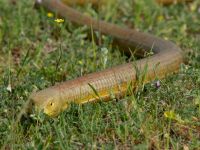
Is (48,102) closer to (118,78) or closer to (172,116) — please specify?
(118,78)

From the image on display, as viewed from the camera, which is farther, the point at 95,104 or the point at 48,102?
the point at 95,104

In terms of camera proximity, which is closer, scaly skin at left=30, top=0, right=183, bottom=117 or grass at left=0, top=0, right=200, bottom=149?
grass at left=0, top=0, right=200, bottom=149

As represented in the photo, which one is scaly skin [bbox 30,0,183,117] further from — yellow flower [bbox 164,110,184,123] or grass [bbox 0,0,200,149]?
yellow flower [bbox 164,110,184,123]

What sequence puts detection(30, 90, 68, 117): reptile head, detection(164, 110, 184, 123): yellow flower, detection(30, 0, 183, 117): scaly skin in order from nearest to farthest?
detection(164, 110, 184, 123): yellow flower → detection(30, 90, 68, 117): reptile head → detection(30, 0, 183, 117): scaly skin

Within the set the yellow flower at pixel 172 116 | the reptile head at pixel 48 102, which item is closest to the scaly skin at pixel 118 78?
the reptile head at pixel 48 102

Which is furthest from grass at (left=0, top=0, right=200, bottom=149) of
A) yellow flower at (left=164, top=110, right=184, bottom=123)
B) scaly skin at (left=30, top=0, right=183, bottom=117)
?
scaly skin at (left=30, top=0, right=183, bottom=117)

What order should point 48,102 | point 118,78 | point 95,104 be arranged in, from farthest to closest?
point 118,78, point 95,104, point 48,102

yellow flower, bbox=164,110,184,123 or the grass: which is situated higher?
yellow flower, bbox=164,110,184,123

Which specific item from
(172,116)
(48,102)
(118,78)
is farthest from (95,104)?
(172,116)
